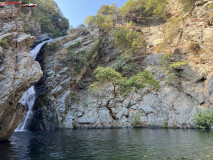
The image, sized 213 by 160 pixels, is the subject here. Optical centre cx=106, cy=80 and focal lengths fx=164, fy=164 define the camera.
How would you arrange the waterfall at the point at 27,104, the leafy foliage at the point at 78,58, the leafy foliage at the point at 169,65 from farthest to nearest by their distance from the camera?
1. the leafy foliage at the point at 78,58
2. the leafy foliage at the point at 169,65
3. the waterfall at the point at 27,104

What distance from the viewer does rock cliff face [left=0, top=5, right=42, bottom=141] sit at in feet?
39.3

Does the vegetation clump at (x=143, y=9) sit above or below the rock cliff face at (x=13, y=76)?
above

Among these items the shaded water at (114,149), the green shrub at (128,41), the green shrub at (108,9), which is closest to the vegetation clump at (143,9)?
the green shrub at (108,9)

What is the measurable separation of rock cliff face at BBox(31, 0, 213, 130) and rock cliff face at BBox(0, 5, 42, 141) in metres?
12.4

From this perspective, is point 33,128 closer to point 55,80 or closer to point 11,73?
point 55,80

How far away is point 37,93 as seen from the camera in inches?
1105

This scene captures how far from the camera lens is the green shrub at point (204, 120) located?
796 inches

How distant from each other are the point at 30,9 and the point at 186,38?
40590mm

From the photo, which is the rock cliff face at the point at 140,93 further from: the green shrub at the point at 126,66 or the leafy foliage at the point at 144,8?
the leafy foliage at the point at 144,8

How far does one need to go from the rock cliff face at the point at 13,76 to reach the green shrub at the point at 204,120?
766 inches

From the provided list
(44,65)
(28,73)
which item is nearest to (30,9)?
(44,65)

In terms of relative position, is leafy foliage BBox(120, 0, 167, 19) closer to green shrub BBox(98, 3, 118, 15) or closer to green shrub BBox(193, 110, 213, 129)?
green shrub BBox(98, 3, 118, 15)

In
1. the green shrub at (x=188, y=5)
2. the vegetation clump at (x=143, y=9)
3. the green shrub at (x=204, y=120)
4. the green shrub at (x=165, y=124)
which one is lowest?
the green shrub at (x=165, y=124)

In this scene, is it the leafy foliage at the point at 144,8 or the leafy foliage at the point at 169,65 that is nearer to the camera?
the leafy foliage at the point at 169,65
